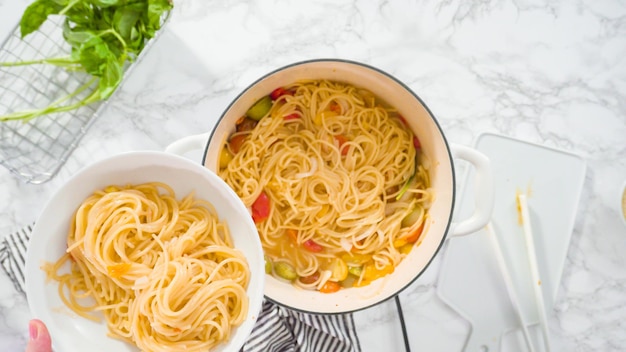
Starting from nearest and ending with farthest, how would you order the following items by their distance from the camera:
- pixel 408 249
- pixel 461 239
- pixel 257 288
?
pixel 257 288 → pixel 408 249 → pixel 461 239

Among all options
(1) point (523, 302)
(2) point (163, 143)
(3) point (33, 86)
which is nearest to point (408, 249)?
(1) point (523, 302)

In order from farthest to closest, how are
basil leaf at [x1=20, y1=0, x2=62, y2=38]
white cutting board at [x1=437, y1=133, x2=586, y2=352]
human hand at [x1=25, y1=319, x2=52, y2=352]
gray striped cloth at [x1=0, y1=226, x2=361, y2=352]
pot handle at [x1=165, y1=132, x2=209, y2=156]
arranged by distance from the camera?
1. white cutting board at [x1=437, y1=133, x2=586, y2=352]
2. gray striped cloth at [x1=0, y1=226, x2=361, y2=352]
3. basil leaf at [x1=20, y1=0, x2=62, y2=38]
4. pot handle at [x1=165, y1=132, x2=209, y2=156]
5. human hand at [x1=25, y1=319, x2=52, y2=352]

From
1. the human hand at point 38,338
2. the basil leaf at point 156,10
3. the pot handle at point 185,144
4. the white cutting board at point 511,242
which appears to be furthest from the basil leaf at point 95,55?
the white cutting board at point 511,242

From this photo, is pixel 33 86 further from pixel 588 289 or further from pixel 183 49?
pixel 588 289

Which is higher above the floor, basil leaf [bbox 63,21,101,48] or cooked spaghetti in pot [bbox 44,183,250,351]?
basil leaf [bbox 63,21,101,48]

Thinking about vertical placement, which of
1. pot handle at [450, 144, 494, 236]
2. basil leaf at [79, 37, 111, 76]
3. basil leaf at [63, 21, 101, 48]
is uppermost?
basil leaf at [63, 21, 101, 48]

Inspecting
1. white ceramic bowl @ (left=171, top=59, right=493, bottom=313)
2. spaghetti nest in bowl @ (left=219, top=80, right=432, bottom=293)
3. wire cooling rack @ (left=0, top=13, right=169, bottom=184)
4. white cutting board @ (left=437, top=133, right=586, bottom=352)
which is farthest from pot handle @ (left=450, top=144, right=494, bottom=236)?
wire cooling rack @ (left=0, top=13, right=169, bottom=184)

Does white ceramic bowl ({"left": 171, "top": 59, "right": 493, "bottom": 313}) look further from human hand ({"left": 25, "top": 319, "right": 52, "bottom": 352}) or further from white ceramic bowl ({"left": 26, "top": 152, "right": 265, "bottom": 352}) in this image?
human hand ({"left": 25, "top": 319, "right": 52, "bottom": 352})
